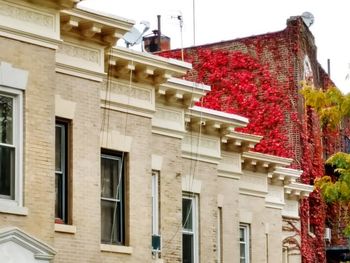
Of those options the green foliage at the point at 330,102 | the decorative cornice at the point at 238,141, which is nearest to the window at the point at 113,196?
the green foliage at the point at 330,102

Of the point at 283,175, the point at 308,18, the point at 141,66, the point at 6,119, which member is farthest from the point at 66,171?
the point at 308,18

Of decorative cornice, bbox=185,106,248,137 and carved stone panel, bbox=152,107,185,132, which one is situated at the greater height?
decorative cornice, bbox=185,106,248,137

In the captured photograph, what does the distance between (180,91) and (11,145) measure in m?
8.78

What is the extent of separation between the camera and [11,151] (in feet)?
74.7

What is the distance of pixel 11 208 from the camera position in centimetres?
2223

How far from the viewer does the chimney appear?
53.8 metres

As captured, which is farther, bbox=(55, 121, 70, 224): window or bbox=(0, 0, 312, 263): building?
bbox=(55, 121, 70, 224): window

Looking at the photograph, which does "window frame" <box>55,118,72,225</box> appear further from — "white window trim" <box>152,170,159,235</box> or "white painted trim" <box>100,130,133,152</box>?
"white window trim" <box>152,170,159,235</box>

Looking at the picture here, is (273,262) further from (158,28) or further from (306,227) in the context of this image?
(158,28)

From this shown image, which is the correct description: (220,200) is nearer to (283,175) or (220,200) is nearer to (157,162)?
(157,162)

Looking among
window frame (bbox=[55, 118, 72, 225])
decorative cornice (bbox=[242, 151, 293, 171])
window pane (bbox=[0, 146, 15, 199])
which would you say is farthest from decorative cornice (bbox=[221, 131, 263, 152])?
window pane (bbox=[0, 146, 15, 199])

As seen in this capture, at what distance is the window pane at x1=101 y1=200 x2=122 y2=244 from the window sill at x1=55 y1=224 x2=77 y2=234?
219 centimetres

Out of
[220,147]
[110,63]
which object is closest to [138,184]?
[110,63]

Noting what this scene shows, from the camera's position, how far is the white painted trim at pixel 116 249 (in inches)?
1045
